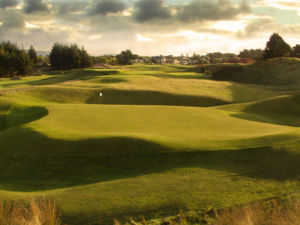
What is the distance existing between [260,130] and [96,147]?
7288mm

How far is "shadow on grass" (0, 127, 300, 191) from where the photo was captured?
1056 centimetres

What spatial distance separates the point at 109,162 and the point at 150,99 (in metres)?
22.2

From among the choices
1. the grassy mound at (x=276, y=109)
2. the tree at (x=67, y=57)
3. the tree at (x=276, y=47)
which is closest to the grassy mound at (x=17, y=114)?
the grassy mound at (x=276, y=109)

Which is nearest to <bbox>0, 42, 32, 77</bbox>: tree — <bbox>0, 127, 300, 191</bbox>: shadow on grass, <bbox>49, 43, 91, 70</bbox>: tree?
<bbox>49, 43, 91, 70</bbox>: tree

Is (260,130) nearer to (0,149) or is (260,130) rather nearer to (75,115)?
(75,115)

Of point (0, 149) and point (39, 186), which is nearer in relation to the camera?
point (39, 186)

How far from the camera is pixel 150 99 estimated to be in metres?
33.7

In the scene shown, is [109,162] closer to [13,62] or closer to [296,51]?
[13,62]

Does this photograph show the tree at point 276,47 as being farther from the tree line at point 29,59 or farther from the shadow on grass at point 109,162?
the shadow on grass at point 109,162

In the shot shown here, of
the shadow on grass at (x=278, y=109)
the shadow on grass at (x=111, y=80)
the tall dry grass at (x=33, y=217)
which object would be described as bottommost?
the shadow on grass at (x=278, y=109)

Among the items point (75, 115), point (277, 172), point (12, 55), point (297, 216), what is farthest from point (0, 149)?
point (12, 55)

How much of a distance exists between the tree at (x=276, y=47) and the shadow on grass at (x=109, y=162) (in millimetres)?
71995

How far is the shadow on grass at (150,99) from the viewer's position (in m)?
32.8

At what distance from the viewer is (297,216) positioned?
6.61m
